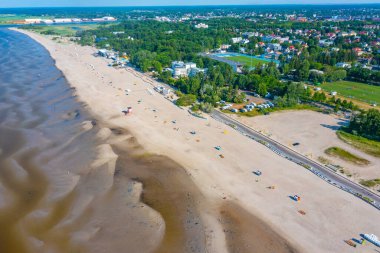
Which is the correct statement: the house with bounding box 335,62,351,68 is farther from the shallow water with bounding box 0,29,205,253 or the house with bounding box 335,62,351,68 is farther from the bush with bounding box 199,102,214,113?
the shallow water with bounding box 0,29,205,253

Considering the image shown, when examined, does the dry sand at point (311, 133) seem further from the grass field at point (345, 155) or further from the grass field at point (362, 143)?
the grass field at point (362, 143)

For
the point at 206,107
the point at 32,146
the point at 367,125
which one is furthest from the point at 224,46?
the point at 32,146

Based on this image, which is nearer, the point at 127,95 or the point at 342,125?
the point at 342,125

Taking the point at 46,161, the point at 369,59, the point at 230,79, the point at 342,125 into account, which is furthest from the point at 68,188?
the point at 369,59

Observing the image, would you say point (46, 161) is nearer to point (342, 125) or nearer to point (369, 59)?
point (342, 125)

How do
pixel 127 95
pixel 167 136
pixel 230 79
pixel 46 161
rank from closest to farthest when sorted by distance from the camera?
pixel 46 161 < pixel 167 136 < pixel 127 95 < pixel 230 79

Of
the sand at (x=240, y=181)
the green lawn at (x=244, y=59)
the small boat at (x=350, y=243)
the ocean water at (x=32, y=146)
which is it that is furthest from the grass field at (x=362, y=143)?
the green lawn at (x=244, y=59)

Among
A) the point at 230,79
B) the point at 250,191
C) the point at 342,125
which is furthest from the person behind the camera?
the point at 230,79
